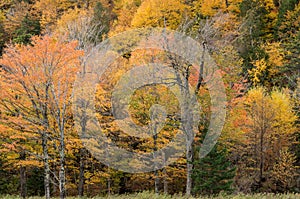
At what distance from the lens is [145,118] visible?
22875mm

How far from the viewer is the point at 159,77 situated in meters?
21.3

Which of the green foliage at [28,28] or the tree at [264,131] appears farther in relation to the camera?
the green foliage at [28,28]

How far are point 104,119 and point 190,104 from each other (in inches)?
208

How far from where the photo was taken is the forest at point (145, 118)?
17.2 meters

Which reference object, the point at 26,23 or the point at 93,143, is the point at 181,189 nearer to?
the point at 93,143

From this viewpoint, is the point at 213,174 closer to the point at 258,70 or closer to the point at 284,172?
the point at 284,172

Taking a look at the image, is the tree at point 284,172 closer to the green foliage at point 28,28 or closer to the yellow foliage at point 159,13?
the yellow foliage at point 159,13

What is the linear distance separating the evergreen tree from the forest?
0.15 ft

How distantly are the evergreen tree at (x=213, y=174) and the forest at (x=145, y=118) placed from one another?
0.15ft

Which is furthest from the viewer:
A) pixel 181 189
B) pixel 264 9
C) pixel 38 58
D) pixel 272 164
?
pixel 264 9

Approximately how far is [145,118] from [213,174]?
22.5 ft

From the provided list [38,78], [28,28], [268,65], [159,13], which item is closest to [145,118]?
[38,78]

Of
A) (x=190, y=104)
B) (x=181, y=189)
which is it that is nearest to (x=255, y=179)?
(x=181, y=189)

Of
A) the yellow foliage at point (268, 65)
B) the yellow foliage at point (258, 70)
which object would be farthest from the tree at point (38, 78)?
the yellow foliage at point (268, 65)
